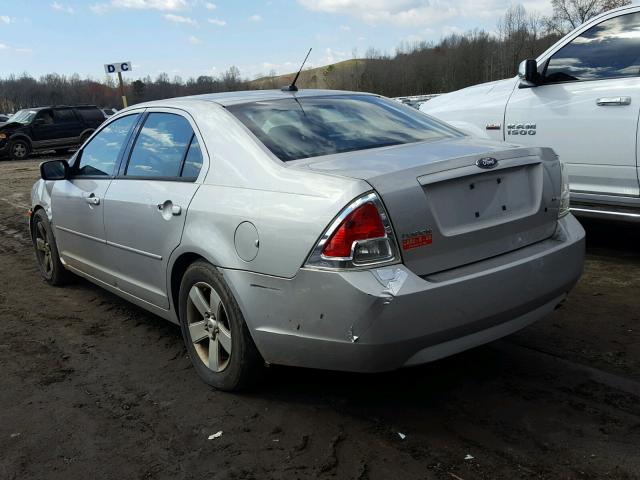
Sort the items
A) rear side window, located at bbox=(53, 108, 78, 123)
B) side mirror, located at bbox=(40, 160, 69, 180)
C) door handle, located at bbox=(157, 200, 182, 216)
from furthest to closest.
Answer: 1. rear side window, located at bbox=(53, 108, 78, 123)
2. side mirror, located at bbox=(40, 160, 69, 180)
3. door handle, located at bbox=(157, 200, 182, 216)

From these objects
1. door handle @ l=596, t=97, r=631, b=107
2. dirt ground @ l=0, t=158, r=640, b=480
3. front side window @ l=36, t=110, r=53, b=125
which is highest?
front side window @ l=36, t=110, r=53, b=125

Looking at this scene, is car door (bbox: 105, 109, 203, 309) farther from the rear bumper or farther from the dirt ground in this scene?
the rear bumper

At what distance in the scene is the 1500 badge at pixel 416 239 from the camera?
2.64m

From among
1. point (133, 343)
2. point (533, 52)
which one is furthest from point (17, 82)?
point (133, 343)

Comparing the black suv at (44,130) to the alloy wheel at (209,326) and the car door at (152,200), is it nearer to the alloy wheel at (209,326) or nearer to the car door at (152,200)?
the car door at (152,200)

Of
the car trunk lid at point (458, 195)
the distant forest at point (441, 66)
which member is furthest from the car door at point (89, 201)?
the distant forest at point (441, 66)

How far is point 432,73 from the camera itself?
71438 mm

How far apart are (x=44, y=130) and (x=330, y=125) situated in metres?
22.7

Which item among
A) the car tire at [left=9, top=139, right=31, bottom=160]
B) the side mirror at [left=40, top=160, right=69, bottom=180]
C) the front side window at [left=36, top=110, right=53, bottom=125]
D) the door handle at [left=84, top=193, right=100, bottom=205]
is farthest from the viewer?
the front side window at [left=36, top=110, right=53, bottom=125]

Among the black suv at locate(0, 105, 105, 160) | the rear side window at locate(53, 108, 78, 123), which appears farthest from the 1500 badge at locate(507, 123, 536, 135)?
the rear side window at locate(53, 108, 78, 123)

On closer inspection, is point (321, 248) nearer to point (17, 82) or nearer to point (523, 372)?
point (523, 372)

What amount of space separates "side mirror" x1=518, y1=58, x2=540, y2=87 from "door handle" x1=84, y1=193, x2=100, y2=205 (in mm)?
3890

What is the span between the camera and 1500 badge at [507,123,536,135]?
5.78 meters

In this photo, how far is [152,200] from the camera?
3660 mm
